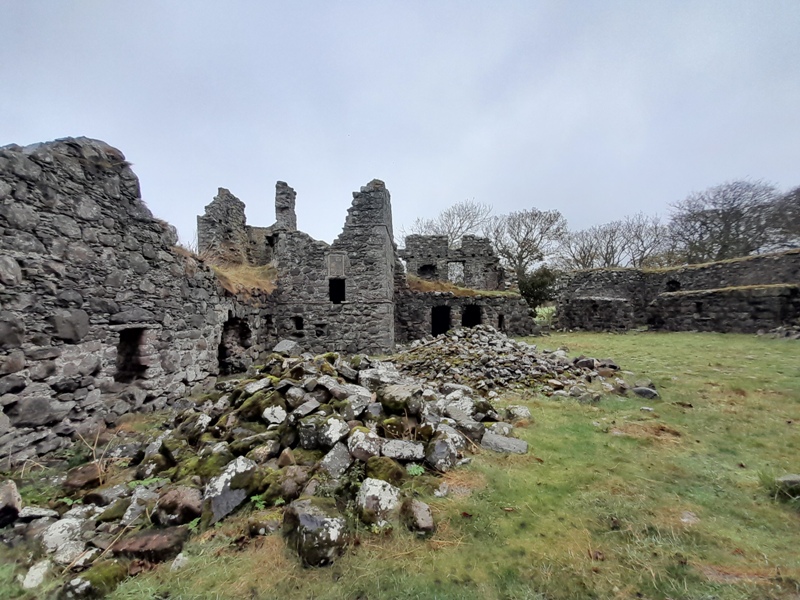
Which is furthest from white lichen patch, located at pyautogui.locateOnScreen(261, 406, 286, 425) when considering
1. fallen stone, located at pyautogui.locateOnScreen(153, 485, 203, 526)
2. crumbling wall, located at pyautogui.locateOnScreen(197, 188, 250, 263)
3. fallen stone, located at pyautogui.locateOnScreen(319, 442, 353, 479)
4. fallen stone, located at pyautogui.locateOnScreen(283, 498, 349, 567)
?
crumbling wall, located at pyautogui.locateOnScreen(197, 188, 250, 263)

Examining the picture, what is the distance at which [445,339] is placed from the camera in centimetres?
1051

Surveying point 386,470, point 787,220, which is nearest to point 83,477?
point 386,470

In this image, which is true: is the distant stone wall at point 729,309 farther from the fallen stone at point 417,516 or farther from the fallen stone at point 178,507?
the fallen stone at point 178,507

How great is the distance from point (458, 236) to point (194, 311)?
2883 centimetres

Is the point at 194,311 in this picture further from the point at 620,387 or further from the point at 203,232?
the point at 620,387

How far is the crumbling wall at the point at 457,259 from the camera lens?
20969mm

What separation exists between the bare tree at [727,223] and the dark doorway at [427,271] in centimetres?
1892

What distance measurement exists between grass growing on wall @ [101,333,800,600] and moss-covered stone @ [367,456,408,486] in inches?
12.9

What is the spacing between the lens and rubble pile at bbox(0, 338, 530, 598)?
2676 millimetres

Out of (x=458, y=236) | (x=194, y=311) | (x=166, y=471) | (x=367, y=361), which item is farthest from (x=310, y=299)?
(x=458, y=236)

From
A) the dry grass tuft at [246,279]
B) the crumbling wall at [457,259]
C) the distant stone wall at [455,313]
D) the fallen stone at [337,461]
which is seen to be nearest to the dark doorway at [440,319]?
the distant stone wall at [455,313]

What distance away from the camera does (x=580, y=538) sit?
2586 millimetres

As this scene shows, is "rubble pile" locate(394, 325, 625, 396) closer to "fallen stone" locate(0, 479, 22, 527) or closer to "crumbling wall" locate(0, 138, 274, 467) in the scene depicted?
"crumbling wall" locate(0, 138, 274, 467)

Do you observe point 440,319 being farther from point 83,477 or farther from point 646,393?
point 83,477
